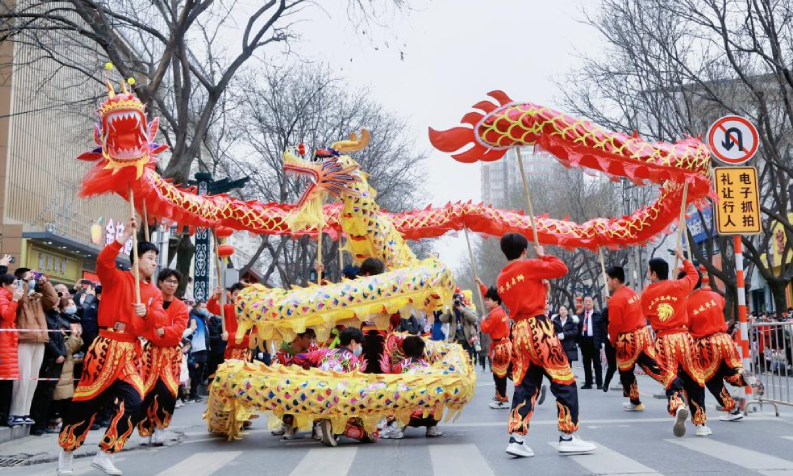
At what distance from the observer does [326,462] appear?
6895 mm

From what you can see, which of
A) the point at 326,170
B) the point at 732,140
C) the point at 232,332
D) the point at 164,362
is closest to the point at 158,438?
the point at 164,362

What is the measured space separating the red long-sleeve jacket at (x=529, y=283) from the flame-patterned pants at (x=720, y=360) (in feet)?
9.57

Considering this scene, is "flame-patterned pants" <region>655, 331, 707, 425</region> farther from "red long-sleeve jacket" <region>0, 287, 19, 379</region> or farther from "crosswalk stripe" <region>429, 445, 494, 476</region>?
"red long-sleeve jacket" <region>0, 287, 19, 379</region>

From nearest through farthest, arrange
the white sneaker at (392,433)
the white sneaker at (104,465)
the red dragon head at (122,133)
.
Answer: the white sneaker at (104,465), the red dragon head at (122,133), the white sneaker at (392,433)

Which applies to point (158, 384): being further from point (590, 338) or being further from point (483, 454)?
point (590, 338)

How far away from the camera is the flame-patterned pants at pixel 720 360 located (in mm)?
9031

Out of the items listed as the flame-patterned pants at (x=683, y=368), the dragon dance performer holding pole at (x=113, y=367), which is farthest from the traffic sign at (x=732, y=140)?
the dragon dance performer holding pole at (x=113, y=367)

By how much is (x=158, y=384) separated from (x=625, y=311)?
5.88 metres

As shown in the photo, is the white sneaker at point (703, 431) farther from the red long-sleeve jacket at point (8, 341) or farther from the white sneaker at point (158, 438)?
the red long-sleeve jacket at point (8, 341)

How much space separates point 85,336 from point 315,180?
3411mm

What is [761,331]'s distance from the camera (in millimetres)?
12281

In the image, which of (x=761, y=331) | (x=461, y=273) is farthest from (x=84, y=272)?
(x=461, y=273)

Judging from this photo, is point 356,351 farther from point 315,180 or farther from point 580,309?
point 580,309

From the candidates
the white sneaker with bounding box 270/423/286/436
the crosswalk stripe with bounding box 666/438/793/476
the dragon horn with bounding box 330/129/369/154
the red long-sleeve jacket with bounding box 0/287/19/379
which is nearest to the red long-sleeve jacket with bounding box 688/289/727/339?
the crosswalk stripe with bounding box 666/438/793/476
